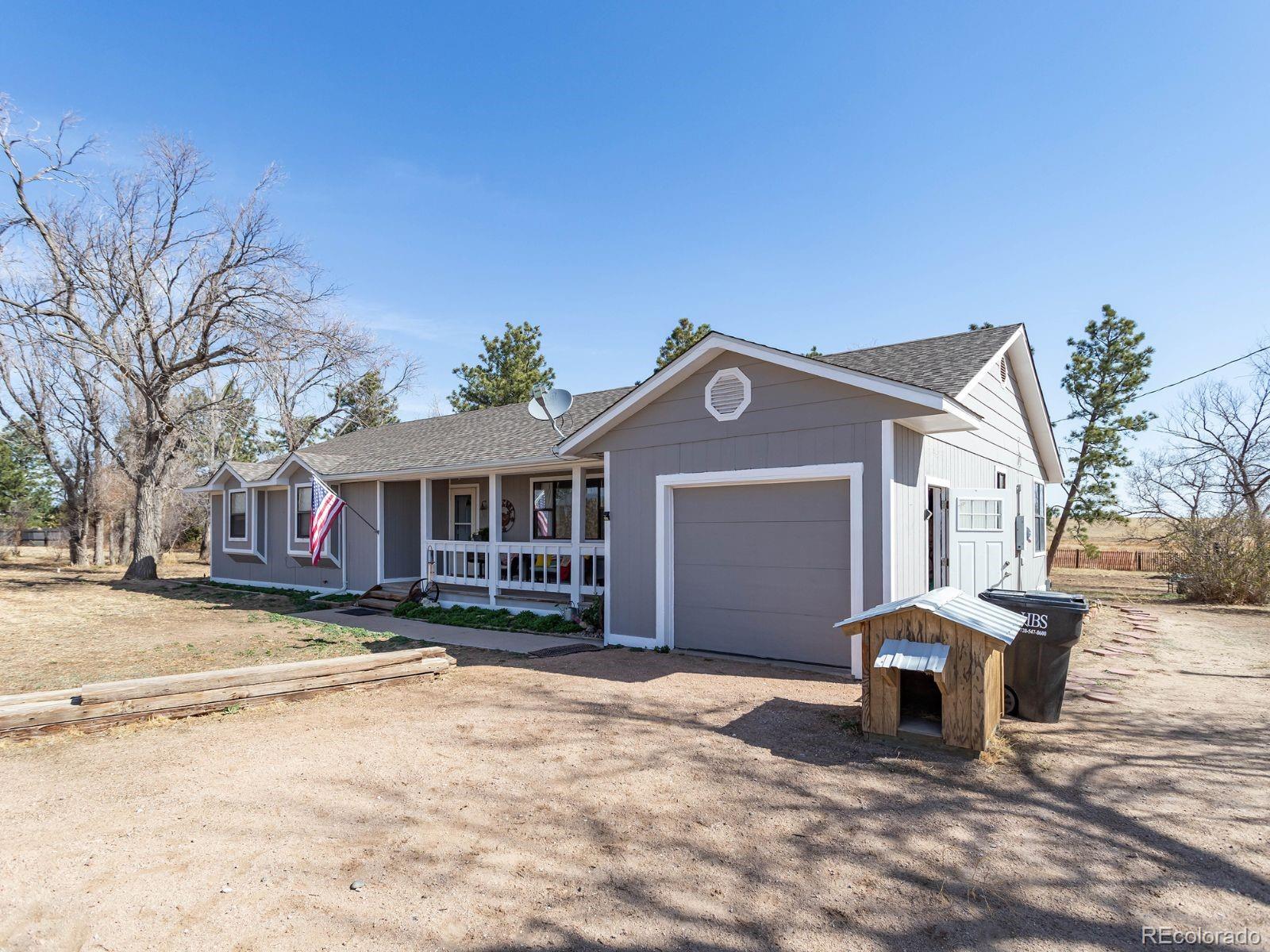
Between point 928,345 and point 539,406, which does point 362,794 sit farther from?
point 928,345

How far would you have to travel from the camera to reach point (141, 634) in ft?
33.7

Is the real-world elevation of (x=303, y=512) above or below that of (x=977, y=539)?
above

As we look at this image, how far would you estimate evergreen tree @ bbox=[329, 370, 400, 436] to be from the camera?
30859mm

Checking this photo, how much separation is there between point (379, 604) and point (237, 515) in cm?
806

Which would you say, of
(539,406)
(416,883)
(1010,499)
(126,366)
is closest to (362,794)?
(416,883)

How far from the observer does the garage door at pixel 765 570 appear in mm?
7395

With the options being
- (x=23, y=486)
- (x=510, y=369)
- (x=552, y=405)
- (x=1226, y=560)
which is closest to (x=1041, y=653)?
(x=552, y=405)

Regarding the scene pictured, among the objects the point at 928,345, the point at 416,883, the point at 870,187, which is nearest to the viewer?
the point at 416,883

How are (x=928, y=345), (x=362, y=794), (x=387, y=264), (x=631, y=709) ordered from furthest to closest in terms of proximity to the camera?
(x=387, y=264) → (x=928, y=345) → (x=631, y=709) → (x=362, y=794)

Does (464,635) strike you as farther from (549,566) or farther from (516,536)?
(516,536)

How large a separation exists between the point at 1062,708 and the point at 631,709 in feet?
12.6

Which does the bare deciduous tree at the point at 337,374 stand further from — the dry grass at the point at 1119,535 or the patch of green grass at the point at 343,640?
the dry grass at the point at 1119,535

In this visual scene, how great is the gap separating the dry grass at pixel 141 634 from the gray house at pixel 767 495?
10.8 feet

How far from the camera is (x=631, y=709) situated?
591 centimetres
